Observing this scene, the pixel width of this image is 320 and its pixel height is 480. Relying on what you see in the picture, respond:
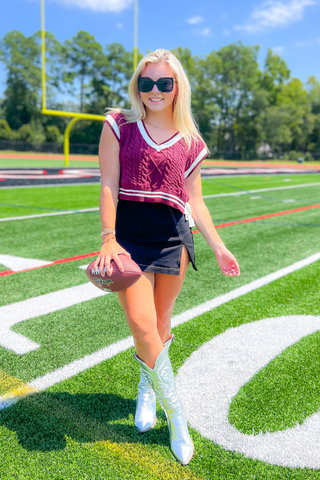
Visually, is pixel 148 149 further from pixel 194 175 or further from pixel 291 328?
pixel 291 328

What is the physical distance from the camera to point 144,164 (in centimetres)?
200

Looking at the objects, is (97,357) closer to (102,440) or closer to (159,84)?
(102,440)

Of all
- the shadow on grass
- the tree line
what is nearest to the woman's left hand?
the shadow on grass

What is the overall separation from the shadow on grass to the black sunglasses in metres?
1.71

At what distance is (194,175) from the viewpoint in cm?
227

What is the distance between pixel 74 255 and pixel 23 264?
712 millimetres

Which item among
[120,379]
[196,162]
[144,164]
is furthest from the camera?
[120,379]

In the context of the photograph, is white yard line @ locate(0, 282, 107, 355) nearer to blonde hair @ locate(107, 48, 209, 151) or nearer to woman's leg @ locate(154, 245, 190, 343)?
woman's leg @ locate(154, 245, 190, 343)

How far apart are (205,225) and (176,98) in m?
0.67

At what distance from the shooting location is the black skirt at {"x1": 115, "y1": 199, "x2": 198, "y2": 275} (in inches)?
80.7

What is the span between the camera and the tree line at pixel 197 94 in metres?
57.0

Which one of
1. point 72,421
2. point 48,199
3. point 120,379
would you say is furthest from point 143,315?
point 48,199

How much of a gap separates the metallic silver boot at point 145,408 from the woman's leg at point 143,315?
0.64 ft

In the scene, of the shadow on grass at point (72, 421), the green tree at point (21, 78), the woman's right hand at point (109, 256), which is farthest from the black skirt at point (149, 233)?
the green tree at point (21, 78)
